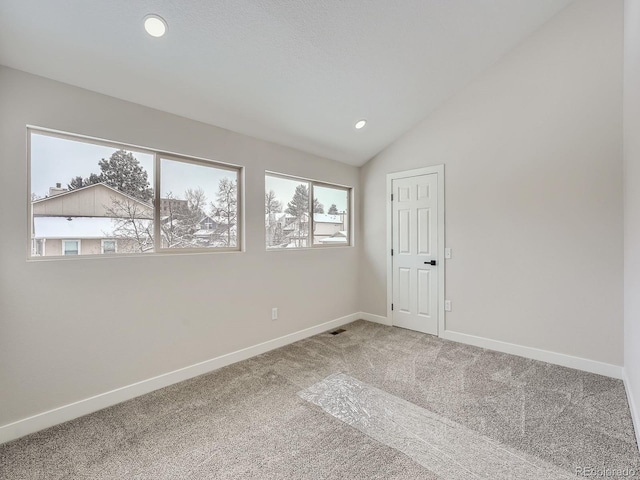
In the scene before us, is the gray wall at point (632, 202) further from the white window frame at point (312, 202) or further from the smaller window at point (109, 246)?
the smaller window at point (109, 246)

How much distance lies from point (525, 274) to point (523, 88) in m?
1.97

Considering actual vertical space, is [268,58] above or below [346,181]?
above

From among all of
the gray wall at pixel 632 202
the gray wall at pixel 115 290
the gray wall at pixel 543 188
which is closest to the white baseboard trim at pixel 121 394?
the gray wall at pixel 115 290

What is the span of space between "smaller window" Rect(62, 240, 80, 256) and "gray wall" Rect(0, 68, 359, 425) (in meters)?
0.11

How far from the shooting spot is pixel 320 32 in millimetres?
2375

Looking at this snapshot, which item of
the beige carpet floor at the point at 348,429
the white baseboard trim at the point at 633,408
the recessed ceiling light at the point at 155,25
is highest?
the recessed ceiling light at the point at 155,25

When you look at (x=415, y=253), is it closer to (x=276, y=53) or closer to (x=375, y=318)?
(x=375, y=318)

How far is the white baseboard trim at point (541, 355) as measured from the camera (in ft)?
9.06

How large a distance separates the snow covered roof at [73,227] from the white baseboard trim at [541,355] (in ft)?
12.4

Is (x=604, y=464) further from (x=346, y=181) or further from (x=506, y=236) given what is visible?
(x=346, y=181)

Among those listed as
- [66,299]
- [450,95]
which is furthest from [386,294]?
Answer: [66,299]

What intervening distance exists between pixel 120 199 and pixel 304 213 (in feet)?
6.92

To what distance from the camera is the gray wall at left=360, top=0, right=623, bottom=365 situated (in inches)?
109

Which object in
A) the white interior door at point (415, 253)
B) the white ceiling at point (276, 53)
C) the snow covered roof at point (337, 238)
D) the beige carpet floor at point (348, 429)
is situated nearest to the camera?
the beige carpet floor at point (348, 429)
